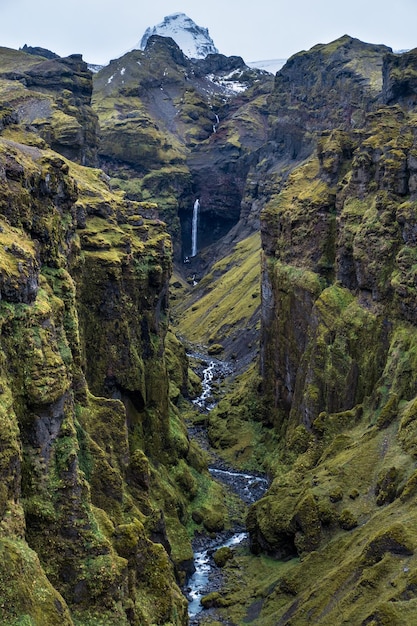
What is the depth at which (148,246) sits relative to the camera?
102m

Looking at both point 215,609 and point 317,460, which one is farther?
point 317,460

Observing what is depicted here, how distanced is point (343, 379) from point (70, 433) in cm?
5979

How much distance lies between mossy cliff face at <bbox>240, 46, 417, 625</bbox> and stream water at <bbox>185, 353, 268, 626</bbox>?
5411mm

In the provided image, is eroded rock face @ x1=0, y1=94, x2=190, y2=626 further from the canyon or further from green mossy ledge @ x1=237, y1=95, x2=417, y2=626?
green mossy ledge @ x1=237, y1=95, x2=417, y2=626

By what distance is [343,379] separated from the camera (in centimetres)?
9938

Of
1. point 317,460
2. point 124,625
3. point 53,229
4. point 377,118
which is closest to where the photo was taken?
point 124,625

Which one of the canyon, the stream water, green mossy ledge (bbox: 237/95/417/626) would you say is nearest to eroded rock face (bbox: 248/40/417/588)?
green mossy ledge (bbox: 237/95/417/626)

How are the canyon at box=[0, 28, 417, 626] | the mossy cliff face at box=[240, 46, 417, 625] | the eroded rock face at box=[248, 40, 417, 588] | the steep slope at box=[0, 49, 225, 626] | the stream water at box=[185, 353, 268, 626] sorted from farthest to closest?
the eroded rock face at box=[248, 40, 417, 588] < the stream water at box=[185, 353, 268, 626] < the mossy cliff face at box=[240, 46, 417, 625] < the canyon at box=[0, 28, 417, 626] < the steep slope at box=[0, 49, 225, 626]

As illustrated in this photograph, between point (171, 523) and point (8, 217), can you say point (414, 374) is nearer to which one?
point (171, 523)

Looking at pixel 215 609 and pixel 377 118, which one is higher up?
pixel 377 118

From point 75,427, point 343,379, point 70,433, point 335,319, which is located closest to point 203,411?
point 335,319

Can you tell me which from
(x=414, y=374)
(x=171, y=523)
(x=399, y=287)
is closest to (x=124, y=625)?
(x=171, y=523)

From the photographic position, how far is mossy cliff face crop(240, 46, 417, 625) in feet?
208

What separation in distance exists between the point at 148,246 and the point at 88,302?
71.6 ft
